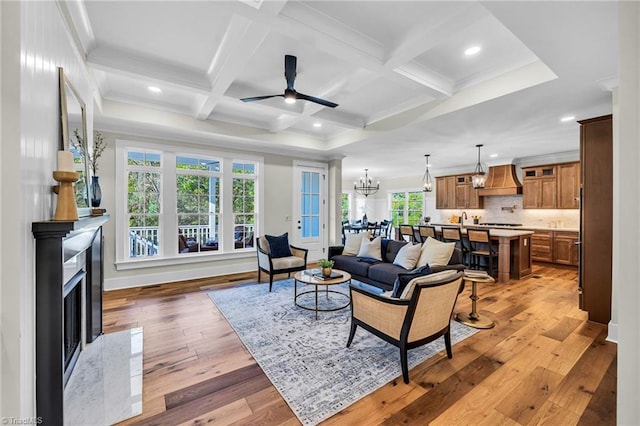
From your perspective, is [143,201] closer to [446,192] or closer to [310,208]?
[310,208]

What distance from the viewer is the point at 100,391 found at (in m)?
2.07

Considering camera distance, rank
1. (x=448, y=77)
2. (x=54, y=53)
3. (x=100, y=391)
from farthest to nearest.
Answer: (x=448, y=77) → (x=100, y=391) → (x=54, y=53)

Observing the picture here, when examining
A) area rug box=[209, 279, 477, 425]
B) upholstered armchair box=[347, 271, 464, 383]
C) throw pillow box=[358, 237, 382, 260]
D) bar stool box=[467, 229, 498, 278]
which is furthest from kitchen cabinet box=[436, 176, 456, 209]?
upholstered armchair box=[347, 271, 464, 383]

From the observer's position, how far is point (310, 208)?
22.0ft

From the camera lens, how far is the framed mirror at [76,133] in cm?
184

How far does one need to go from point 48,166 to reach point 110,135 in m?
3.56

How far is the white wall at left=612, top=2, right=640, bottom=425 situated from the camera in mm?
1249

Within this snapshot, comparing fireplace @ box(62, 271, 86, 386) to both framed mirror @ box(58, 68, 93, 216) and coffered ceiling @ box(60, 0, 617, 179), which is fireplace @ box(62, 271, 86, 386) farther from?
coffered ceiling @ box(60, 0, 617, 179)

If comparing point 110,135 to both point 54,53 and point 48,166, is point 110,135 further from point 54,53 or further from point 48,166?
point 48,166

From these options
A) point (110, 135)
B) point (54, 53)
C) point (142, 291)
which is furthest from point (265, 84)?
point (142, 291)

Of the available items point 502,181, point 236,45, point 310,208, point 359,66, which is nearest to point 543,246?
point 502,181

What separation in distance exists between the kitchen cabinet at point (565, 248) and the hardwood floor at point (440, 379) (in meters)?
3.20

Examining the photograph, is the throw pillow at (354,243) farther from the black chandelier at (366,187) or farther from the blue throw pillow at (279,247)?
the black chandelier at (366,187)

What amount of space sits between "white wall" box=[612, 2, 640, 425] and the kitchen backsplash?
657 cm
